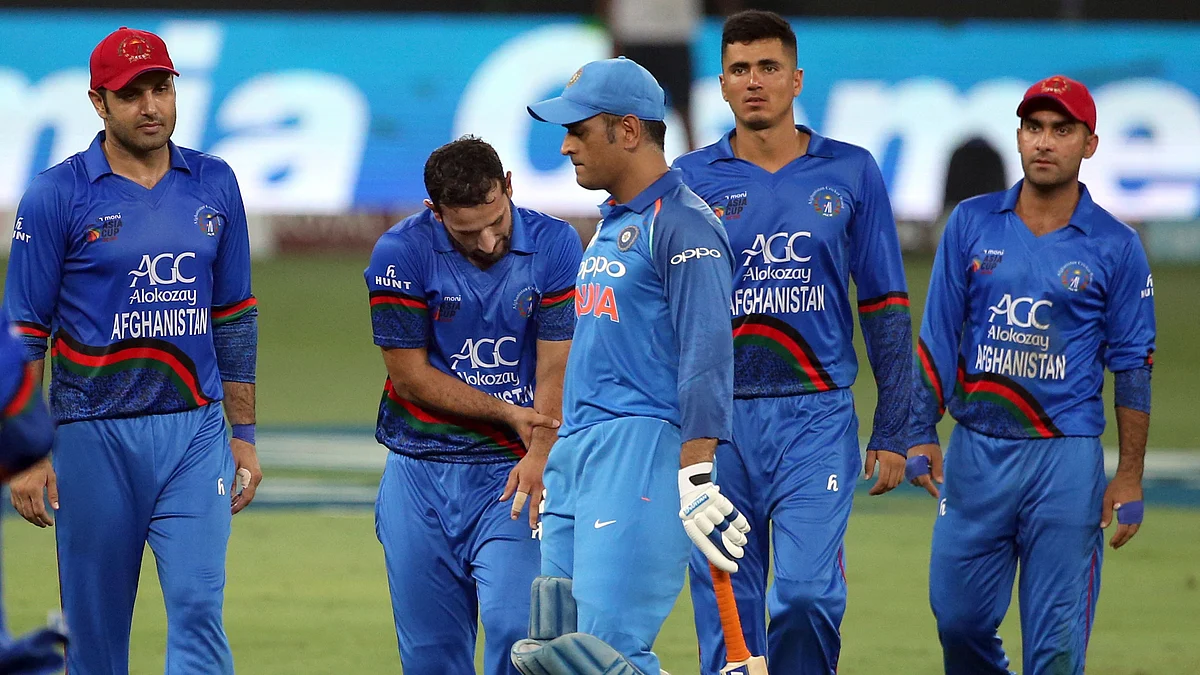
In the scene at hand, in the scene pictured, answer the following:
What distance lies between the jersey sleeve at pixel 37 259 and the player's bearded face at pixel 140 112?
291mm

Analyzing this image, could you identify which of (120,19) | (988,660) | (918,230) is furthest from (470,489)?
(120,19)

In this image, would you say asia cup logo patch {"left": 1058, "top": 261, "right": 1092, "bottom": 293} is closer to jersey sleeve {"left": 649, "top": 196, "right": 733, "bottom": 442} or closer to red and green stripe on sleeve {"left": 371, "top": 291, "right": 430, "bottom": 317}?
jersey sleeve {"left": 649, "top": 196, "right": 733, "bottom": 442}

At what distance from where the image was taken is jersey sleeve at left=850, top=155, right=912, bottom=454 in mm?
5922

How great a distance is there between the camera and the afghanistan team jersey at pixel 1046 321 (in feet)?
19.4

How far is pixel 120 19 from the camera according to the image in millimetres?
21906

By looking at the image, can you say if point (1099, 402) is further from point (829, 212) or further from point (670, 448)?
point (670, 448)

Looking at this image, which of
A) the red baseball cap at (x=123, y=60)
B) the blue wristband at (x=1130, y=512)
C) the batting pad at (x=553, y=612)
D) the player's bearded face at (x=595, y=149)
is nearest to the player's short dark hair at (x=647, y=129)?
the player's bearded face at (x=595, y=149)

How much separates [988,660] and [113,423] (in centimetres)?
317

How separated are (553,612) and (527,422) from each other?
1042mm

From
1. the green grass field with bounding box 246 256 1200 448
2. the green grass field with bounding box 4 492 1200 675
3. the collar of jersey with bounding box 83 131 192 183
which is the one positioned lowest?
the green grass field with bounding box 4 492 1200 675

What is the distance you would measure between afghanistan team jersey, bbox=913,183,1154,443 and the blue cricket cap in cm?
179

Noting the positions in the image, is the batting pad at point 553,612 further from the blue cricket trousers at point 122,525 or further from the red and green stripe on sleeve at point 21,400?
the red and green stripe on sleeve at point 21,400

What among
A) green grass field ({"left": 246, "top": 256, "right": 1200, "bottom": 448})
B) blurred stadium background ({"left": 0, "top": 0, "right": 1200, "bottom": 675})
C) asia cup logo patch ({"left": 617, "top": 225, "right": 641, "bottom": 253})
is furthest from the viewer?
blurred stadium background ({"left": 0, "top": 0, "right": 1200, "bottom": 675})

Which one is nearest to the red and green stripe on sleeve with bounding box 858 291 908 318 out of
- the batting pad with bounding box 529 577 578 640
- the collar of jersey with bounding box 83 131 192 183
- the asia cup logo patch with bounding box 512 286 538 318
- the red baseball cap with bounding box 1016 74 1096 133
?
the red baseball cap with bounding box 1016 74 1096 133
